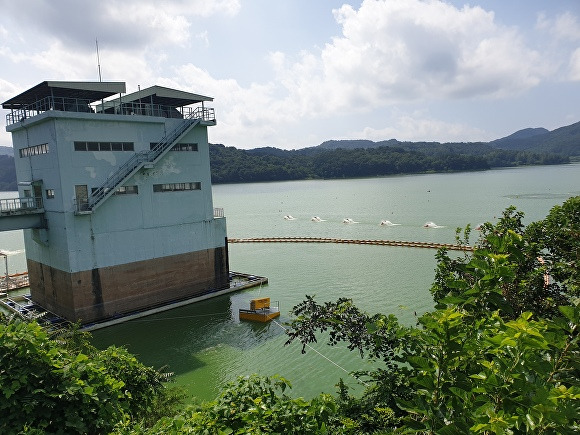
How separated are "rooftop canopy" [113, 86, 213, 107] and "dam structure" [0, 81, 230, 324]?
5 centimetres

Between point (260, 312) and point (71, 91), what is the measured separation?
45.3 ft

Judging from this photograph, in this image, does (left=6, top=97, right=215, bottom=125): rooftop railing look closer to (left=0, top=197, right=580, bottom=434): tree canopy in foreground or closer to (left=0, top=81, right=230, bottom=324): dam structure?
(left=0, top=81, right=230, bottom=324): dam structure

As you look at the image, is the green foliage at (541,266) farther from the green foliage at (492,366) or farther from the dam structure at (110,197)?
the dam structure at (110,197)

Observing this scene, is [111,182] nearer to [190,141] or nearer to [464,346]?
[190,141]

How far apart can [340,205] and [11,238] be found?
5088 centimetres

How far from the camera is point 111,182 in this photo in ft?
66.2

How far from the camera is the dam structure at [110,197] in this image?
1938 cm

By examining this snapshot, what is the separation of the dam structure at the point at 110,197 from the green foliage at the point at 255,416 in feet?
55.9

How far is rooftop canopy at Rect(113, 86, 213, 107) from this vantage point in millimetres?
22000

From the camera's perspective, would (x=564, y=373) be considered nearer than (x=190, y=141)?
Yes

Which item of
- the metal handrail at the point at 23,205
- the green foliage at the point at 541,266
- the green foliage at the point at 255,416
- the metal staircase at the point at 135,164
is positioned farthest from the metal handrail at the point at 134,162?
the green foliage at the point at 255,416

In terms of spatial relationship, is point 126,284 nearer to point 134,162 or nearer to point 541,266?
point 134,162

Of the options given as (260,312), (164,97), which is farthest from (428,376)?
(164,97)

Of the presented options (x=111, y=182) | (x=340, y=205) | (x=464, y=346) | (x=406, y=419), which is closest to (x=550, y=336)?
(x=464, y=346)
